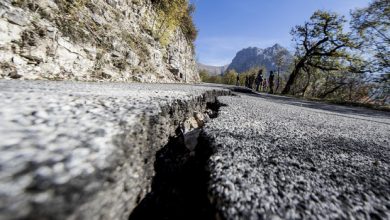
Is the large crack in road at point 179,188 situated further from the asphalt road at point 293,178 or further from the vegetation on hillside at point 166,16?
the vegetation on hillside at point 166,16

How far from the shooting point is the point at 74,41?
11.9ft

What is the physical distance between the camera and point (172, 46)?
34.0 ft

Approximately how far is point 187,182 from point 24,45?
319 centimetres

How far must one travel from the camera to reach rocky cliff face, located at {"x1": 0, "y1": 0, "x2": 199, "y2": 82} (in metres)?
2.63

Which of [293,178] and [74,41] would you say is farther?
[74,41]

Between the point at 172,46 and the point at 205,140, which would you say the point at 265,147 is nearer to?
the point at 205,140

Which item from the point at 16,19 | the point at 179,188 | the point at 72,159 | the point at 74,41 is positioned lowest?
the point at 179,188

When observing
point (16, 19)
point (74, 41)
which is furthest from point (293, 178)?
point (74, 41)

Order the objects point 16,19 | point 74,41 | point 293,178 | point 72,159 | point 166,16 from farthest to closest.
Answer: point 166,16, point 74,41, point 16,19, point 293,178, point 72,159

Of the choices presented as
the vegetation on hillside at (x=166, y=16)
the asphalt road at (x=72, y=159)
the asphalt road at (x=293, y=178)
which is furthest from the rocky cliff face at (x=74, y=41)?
the asphalt road at (x=293, y=178)

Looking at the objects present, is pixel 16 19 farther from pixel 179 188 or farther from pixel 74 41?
pixel 179 188

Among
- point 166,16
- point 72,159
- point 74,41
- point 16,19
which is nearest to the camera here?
point 72,159

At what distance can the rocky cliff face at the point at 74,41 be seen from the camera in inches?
104

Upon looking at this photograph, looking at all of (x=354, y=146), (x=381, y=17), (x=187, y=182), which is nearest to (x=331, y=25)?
(x=381, y=17)
